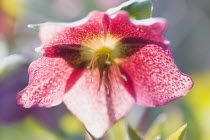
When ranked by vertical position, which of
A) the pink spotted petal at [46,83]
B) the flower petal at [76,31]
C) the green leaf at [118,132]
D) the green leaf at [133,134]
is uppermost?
the flower petal at [76,31]

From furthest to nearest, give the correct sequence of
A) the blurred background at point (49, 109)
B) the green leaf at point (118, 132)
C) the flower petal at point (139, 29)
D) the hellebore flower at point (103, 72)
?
1. the blurred background at point (49, 109)
2. the green leaf at point (118, 132)
3. the hellebore flower at point (103, 72)
4. the flower petal at point (139, 29)

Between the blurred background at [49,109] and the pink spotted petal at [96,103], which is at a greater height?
the pink spotted petal at [96,103]

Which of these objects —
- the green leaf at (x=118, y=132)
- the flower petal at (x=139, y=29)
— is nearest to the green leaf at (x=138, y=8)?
Answer: the flower petal at (x=139, y=29)

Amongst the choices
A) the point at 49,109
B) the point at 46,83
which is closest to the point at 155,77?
the point at 46,83

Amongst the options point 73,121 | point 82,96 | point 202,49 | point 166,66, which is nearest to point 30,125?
point 73,121

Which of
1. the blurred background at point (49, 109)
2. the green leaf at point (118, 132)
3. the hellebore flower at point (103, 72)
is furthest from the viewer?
the blurred background at point (49, 109)

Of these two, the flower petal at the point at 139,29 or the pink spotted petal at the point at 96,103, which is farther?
the pink spotted petal at the point at 96,103

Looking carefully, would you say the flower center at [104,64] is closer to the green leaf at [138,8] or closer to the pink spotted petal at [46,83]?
the pink spotted petal at [46,83]

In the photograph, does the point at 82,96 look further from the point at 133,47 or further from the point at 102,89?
the point at 133,47
